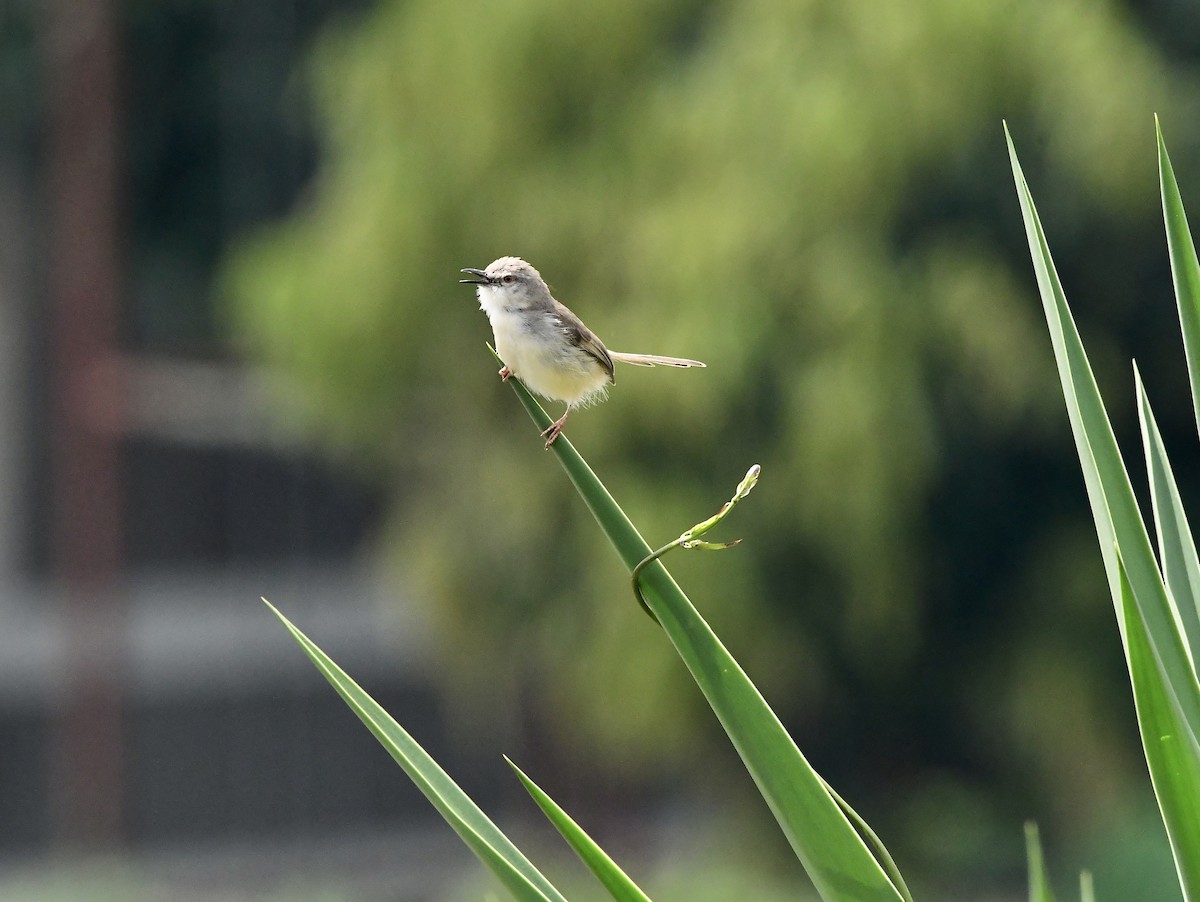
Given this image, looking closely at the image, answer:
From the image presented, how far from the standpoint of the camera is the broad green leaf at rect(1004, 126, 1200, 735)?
60.2 inches

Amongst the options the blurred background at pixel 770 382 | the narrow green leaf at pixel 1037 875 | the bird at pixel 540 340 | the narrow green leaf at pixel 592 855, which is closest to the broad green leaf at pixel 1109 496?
the narrow green leaf at pixel 1037 875

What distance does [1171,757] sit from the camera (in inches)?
58.5

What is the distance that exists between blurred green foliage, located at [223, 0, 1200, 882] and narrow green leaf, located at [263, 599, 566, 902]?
248 inches

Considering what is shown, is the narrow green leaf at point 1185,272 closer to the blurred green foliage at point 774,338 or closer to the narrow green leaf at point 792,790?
the narrow green leaf at point 792,790

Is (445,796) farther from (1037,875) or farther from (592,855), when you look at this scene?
(1037,875)

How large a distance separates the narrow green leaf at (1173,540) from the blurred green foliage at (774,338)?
236 inches

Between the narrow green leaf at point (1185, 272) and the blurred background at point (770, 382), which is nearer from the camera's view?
the narrow green leaf at point (1185, 272)

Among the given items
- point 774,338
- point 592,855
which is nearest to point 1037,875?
point 592,855

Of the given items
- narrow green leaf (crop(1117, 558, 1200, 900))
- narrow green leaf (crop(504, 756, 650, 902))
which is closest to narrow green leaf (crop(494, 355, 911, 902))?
narrow green leaf (crop(504, 756, 650, 902))

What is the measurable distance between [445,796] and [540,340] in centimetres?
180

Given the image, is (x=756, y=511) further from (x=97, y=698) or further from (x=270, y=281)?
(x=97, y=698)

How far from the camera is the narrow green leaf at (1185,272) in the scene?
1.61 metres

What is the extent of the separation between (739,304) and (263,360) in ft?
13.0

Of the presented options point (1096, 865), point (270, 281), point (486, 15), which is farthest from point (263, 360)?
point (1096, 865)
